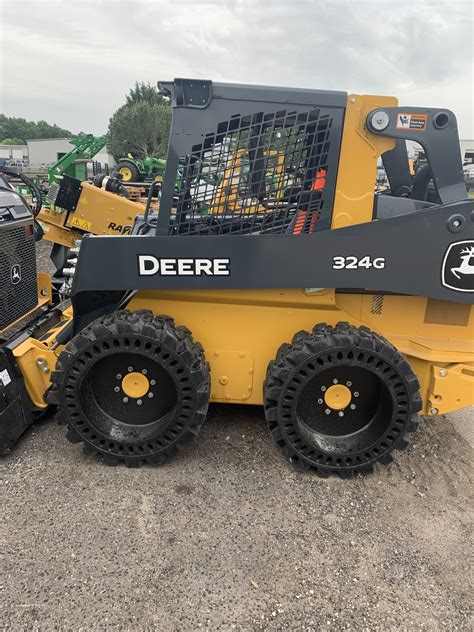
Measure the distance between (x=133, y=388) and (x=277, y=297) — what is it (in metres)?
1.17

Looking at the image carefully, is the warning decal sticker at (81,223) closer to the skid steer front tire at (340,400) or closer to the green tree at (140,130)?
the skid steer front tire at (340,400)

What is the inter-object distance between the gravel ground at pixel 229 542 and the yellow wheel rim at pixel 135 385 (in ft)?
1.73

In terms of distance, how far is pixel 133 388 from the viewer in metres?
3.26

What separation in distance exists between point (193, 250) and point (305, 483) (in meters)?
1.71

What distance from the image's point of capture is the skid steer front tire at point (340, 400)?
2961 millimetres

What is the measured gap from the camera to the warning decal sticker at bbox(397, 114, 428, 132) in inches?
111

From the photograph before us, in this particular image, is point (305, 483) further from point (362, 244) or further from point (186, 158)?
point (186, 158)

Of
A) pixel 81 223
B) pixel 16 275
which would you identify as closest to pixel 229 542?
pixel 16 275

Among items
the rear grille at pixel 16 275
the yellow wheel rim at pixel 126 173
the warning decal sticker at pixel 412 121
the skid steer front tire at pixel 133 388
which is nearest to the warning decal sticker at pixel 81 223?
the rear grille at pixel 16 275

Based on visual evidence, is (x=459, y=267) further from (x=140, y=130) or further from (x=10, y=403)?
(x=140, y=130)

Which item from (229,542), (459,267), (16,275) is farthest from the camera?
(16,275)

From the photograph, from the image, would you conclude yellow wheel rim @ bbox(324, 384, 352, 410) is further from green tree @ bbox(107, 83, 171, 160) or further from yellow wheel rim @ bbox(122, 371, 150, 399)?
green tree @ bbox(107, 83, 171, 160)

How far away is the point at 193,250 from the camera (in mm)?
2957

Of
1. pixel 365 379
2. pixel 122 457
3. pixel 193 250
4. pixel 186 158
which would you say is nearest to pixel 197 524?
pixel 122 457
